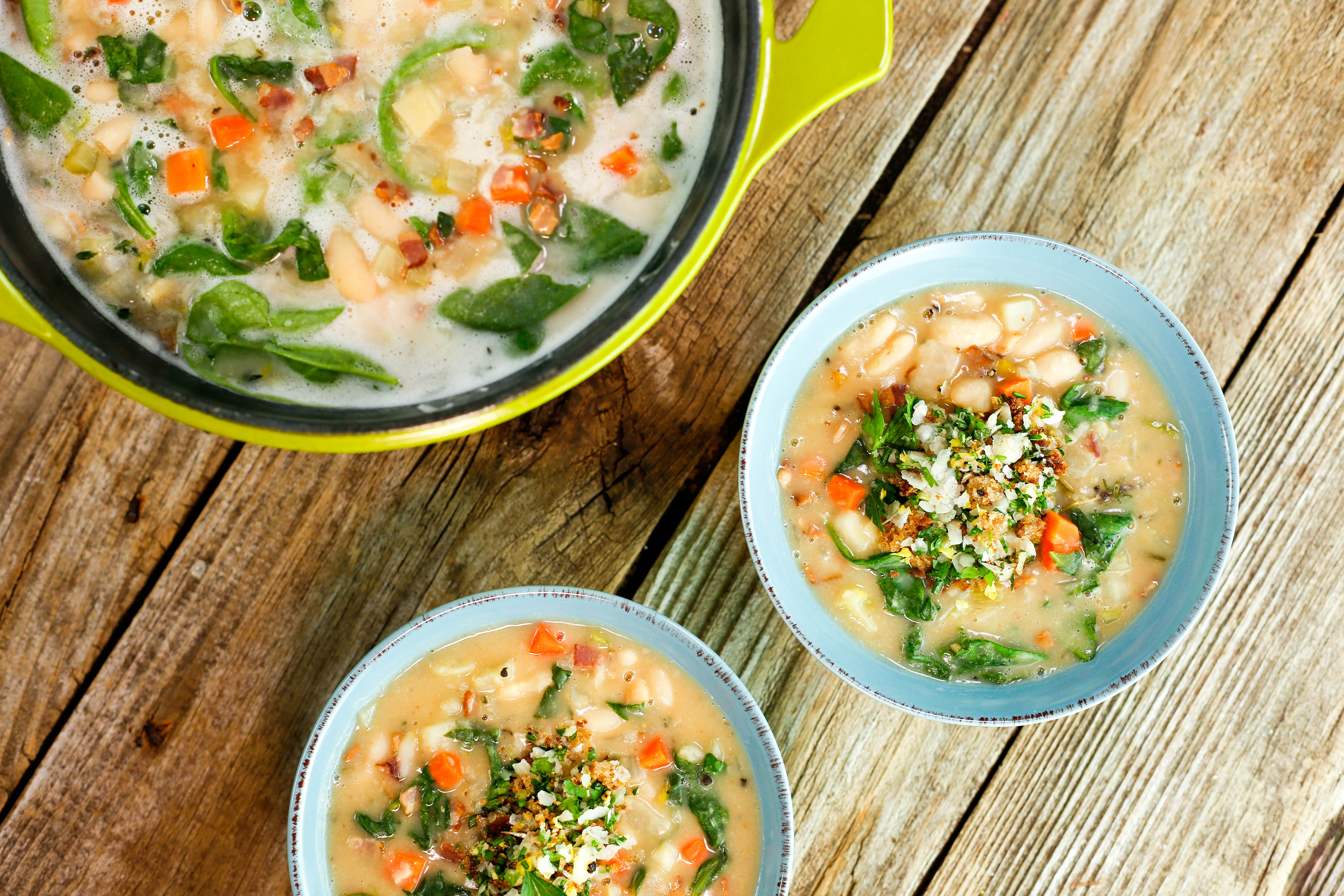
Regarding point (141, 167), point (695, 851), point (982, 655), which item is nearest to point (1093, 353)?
point (982, 655)

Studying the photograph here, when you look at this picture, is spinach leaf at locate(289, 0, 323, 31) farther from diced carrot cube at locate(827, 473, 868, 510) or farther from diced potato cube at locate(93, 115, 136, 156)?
diced carrot cube at locate(827, 473, 868, 510)

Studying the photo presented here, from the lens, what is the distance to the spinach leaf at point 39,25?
1589 mm

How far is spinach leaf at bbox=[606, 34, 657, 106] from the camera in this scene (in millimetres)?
1590

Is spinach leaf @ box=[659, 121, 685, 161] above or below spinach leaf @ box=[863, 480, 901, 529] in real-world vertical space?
above

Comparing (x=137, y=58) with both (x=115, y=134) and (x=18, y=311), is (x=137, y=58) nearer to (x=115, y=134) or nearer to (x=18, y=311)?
(x=115, y=134)

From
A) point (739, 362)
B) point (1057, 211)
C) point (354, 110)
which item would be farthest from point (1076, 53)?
point (354, 110)

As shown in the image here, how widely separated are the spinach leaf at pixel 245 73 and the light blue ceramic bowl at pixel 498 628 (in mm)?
947

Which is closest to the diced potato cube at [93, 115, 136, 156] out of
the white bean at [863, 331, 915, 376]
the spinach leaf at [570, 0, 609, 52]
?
the spinach leaf at [570, 0, 609, 52]

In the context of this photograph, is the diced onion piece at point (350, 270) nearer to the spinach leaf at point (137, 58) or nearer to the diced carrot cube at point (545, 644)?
the spinach leaf at point (137, 58)

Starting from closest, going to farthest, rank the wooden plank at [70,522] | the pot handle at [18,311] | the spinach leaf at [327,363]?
the pot handle at [18,311] → the spinach leaf at [327,363] → the wooden plank at [70,522]

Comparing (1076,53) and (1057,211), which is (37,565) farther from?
(1076,53)

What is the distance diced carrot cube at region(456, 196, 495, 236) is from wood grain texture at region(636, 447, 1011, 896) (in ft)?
2.30

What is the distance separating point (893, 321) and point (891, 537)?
43 cm

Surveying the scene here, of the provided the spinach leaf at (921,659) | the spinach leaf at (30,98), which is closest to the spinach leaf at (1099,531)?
the spinach leaf at (921,659)
